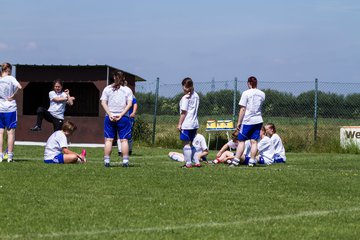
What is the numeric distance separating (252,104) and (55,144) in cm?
388

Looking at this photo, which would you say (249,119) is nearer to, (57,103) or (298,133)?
(57,103)

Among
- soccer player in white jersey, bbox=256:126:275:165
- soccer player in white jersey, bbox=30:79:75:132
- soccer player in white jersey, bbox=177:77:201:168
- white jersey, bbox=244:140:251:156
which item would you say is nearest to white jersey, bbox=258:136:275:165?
soccer player in white jersey, bbox=256:126:275:165

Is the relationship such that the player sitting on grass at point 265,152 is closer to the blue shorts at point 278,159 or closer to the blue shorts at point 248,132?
the blue shorts at point 278,159

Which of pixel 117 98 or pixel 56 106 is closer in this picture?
pixel 117 98

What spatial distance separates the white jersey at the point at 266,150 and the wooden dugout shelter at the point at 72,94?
12765 millimetres

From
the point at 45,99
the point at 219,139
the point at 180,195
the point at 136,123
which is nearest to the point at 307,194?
the point at 180,195

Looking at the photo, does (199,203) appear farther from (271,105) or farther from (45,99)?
(45,99)

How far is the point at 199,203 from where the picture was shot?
9.14m

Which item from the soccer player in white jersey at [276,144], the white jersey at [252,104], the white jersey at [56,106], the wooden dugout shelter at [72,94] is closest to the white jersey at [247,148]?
the soccer player in white jersey at [276,144]

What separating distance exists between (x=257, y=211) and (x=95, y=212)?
1.69 m

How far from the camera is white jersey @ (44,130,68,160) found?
15.1 m

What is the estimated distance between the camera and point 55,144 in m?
15.2

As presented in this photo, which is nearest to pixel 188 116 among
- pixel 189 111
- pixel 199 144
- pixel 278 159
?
pixel 189 111

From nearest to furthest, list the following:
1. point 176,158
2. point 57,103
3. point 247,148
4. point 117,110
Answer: point 117,110
point 247,148
point 57,103
point 176,158
